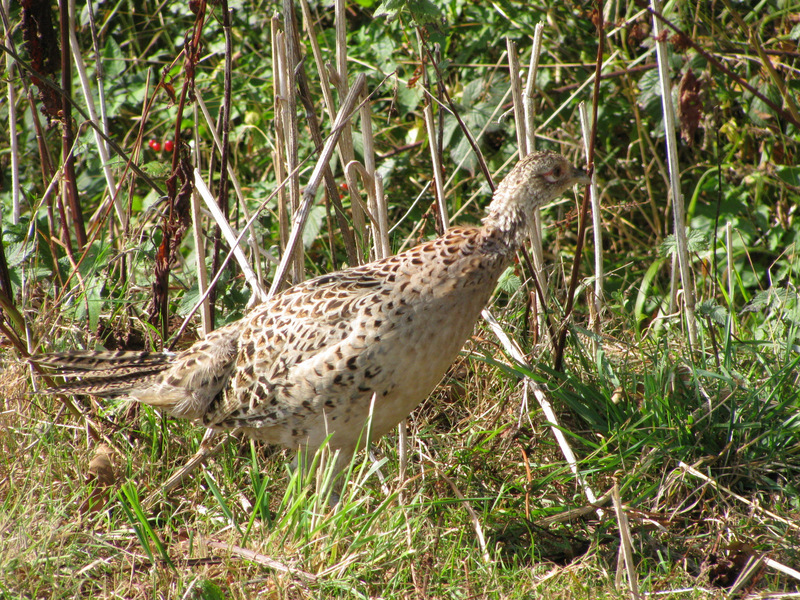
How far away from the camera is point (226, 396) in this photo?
3486 millimetres

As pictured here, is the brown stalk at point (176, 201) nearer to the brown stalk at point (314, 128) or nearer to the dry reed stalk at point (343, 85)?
the brown stalk at point (314, 128)

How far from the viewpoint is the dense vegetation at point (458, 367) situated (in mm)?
2977

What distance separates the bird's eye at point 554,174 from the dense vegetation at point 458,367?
0.25 metres

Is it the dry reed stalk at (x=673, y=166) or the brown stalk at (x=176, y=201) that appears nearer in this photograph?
the dry reed stalk at (x=673, y=166)

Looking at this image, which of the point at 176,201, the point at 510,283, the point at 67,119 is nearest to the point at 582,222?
the point at 510,283

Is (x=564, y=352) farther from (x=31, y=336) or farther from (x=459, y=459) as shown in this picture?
(x=31, y=336)

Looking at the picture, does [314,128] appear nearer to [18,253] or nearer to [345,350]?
[345,350]

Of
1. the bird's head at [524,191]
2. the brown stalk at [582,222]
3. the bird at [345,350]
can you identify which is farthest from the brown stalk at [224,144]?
the brown stalk at [582,222]

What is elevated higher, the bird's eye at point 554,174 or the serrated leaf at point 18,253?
the bird's eye at point 554,174

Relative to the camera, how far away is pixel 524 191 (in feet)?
11.1

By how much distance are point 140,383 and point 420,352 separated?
1367mm

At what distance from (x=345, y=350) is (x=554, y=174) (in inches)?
47.0

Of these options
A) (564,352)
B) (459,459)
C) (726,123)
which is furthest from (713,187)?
(459,459)

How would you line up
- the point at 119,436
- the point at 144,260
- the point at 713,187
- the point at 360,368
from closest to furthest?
the point at 360,368 < the point at 119,436 < the point at 144,260 < the point at 713,187
